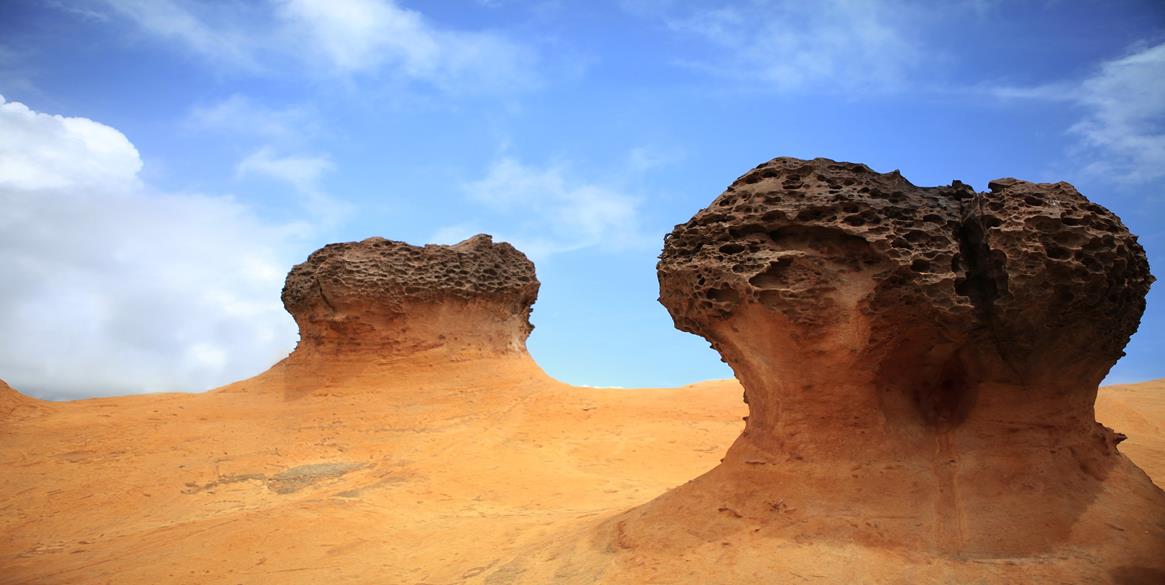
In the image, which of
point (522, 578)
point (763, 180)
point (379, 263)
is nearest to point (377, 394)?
point (379, 263)

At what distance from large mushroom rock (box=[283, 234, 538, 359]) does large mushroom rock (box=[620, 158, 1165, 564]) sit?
299 inches

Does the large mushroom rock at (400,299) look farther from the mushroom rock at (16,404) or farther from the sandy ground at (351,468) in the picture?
the mushroom rock at (16,404)

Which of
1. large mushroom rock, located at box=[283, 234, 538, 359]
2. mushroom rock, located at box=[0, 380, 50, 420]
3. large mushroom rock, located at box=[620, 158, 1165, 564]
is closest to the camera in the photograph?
large mushroom rock, located at box=[620, 158, 1165, 564]

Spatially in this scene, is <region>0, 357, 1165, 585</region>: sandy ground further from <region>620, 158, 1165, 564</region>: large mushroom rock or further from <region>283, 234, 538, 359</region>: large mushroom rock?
<region>620, 158, 1165, 564</region>: large mushroom rock

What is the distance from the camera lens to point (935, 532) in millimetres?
4797

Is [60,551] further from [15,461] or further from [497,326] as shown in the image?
[497,326]

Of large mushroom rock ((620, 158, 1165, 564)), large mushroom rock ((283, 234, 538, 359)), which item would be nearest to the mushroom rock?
large mushroom rock ((283, 234, 538, 359))

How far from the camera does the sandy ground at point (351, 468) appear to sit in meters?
6.50

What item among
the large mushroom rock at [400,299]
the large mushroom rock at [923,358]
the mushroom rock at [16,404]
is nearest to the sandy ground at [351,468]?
the mushroom rock at [16,404]

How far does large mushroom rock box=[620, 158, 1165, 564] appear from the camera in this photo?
4.93 m

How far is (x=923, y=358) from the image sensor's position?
5367 mm

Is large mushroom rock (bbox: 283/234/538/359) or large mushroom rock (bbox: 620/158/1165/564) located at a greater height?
large mushroom rock (bbox: 283/234/538/359)

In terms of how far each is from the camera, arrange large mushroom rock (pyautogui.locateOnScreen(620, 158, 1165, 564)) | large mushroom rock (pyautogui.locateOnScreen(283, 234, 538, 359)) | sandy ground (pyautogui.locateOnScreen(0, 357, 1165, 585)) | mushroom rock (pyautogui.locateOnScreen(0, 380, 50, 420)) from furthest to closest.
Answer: large mushroom rock (pyautogui.locateOnScreen(283, 234, 538, 359))
mushroom rock (pyautogui.locateOnScreen(0, 380, 50, 420))
sandy ground (pyautogui.locateOnScreen(0, 357, 1165, 585))
large mushroom rock (pyautogui.locateOnScreen(620, 158, 1165, 564))

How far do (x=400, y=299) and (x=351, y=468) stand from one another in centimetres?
352
